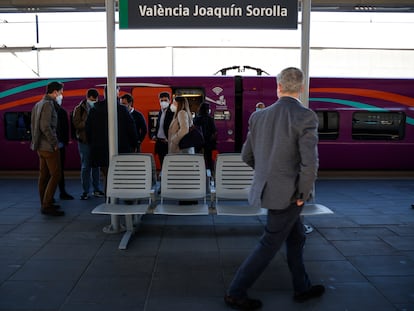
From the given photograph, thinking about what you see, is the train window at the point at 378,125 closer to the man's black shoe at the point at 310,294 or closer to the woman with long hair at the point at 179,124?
the woman with long hair at the point at 179,124

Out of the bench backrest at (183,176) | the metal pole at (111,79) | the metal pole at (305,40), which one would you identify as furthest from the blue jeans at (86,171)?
the metal pole at (305,40)

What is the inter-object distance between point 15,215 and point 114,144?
2.19m

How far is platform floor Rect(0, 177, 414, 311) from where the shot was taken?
12.6 ft

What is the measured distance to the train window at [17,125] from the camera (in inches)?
451

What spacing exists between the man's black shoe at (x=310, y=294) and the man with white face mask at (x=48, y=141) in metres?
4.37

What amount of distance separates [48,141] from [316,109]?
6845 mm

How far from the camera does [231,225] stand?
6473 mm

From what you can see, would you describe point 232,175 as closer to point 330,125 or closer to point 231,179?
point 231,179

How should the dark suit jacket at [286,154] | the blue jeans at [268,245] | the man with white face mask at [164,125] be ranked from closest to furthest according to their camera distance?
the dark suit jacket at [286,154] → the blue jeans at [268,245] → the man with white face mask at [164,125]

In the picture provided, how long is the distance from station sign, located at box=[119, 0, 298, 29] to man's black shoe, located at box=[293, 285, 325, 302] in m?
3.36

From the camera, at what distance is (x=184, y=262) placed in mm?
4848

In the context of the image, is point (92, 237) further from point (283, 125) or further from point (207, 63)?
point (207, 63)

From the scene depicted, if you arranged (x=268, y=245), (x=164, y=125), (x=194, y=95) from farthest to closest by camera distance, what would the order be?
(x=194, y=95)
(x=164, y=125)
(x=268, y=245)

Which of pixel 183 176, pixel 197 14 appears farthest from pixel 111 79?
pixel 183 176
